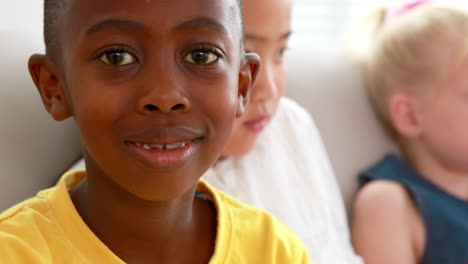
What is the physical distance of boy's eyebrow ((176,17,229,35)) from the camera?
83 cm

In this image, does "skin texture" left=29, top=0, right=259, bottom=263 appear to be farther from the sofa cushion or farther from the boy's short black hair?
the sofa cushion

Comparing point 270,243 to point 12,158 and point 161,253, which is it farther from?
point 12,158

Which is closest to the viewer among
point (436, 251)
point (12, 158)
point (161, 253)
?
point (161, 253)

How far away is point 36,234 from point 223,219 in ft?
0.92

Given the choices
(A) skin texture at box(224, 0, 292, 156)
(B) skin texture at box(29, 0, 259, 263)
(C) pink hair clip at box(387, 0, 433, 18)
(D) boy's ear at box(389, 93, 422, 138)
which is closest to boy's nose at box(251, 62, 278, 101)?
(A) skin texture at box(224, 0, 292, 156)

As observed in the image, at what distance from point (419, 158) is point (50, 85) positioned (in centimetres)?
106

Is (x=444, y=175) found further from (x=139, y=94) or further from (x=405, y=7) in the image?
(x=139, y=94)

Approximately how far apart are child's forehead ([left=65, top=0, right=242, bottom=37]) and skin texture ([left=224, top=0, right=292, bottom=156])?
0.36 m

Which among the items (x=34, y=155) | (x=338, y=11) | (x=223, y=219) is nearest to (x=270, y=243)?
(x=223, y=219)

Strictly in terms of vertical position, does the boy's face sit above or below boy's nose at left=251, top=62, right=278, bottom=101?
above

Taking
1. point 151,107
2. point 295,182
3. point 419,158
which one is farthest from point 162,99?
point 419,158

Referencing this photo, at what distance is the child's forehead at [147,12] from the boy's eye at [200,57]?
3 cm

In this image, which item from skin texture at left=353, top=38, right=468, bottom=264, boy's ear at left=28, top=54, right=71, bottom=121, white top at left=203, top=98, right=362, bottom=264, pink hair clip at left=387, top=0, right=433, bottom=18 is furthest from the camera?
pink hair clip at left=387, top=0, right=433, bottom=18

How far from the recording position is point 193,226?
1.02 meters
